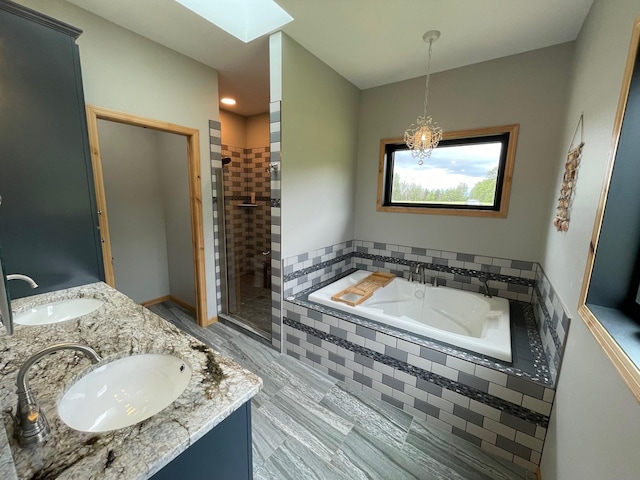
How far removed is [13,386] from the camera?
779mm

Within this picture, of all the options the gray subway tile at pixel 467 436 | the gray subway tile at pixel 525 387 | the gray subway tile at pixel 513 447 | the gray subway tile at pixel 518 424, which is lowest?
the gray subway tile at pixel 467 436

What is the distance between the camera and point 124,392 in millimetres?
918

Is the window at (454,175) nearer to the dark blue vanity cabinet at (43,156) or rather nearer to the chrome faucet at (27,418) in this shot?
the dark blue vanity cabinet at (43,156)

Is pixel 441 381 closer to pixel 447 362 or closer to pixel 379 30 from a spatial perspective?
pixel 447 362

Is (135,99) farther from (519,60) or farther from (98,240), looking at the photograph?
(519,60)

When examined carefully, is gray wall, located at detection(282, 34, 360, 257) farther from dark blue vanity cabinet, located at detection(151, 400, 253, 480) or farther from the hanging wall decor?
the hanging wall decor

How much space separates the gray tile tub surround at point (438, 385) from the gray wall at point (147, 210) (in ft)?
6.08

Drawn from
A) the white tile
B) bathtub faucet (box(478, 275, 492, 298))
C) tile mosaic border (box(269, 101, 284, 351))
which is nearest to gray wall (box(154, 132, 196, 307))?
tile mosaic border (box(269, 101, 284, 351))

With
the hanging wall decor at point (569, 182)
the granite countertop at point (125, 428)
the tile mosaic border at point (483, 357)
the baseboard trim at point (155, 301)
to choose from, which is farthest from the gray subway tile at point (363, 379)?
the baseboard trim at point (155, 301)

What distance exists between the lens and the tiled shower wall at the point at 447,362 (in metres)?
1.39

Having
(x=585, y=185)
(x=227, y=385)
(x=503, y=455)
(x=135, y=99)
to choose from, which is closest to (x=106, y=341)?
(x=227, y=385)

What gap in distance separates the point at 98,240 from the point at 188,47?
1710 mm

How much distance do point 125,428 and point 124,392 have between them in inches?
12.9

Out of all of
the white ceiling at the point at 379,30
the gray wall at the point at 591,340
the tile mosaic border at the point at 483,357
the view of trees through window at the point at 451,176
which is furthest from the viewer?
the view of trees through window at the point at 451,176
